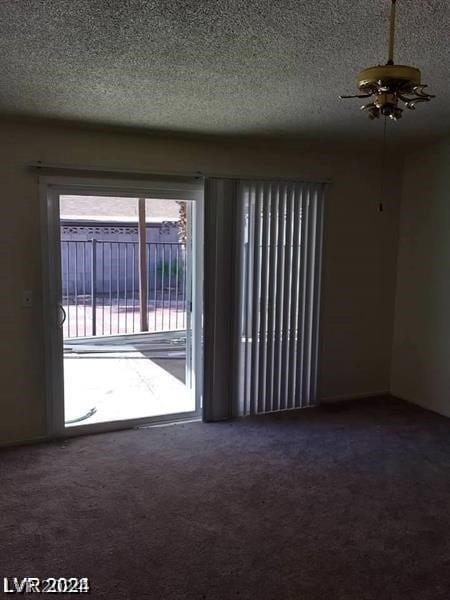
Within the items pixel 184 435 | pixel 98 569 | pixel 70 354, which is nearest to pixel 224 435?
pixel 184 435

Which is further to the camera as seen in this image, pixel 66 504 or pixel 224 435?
pixel 224 435

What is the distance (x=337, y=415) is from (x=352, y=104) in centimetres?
259

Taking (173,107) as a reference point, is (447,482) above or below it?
below

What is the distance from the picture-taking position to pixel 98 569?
2348 mm

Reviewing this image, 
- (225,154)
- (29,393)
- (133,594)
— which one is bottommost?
(133,594)

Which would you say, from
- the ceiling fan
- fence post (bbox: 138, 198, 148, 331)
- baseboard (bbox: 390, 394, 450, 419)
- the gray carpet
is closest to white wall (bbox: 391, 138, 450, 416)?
baseboard (bbox: 390, 394, 450, 419)

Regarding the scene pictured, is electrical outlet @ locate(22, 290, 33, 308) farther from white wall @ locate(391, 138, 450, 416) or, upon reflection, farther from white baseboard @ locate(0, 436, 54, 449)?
white wall @ locate(391, 138, 450, 416)

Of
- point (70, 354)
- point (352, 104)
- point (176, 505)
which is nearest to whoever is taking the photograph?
point (176, 505)

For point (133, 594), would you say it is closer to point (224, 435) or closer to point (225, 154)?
point (224, 435)

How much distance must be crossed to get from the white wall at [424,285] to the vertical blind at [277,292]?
3.27 ft

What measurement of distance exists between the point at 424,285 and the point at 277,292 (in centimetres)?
145

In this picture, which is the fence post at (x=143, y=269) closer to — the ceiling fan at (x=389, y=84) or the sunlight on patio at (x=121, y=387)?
the sunlight on patio at (x=121, y=387)

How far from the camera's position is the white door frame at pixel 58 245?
3668 mm

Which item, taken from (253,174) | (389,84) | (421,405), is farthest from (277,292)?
(389,84)
